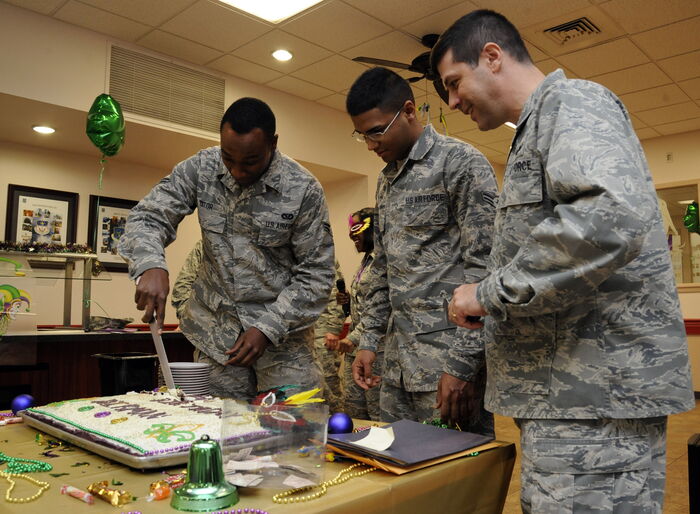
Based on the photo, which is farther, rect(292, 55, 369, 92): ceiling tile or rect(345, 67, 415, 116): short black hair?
rect(292, 55, 369, 92): ceiling tile

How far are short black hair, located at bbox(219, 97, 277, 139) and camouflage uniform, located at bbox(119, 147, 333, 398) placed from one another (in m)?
0.14

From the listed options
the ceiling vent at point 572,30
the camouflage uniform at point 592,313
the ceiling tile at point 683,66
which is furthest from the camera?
the ceiling tile at point 683,66

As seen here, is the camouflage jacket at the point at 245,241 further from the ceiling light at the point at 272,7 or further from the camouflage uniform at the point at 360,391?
the ceiling light at the point at 272,7

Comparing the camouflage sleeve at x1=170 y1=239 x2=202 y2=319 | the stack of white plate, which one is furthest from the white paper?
the camouflage sleeve at x1=170 y1=239 x2=202 y2=319

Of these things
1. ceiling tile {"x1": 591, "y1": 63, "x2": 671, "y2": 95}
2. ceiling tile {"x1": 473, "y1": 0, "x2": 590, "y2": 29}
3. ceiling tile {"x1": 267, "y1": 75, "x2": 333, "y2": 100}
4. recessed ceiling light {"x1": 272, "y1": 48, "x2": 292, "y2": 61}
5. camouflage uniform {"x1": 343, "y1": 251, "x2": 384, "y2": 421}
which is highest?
ceiling tile {"x1": 473, "y1": 0, "x2": 590, "y2": 29}

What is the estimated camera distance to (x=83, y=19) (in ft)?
14.6

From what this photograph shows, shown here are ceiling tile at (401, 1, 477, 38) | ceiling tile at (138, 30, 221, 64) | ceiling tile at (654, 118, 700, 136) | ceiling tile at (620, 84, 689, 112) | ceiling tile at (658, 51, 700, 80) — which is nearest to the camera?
ceiling tile at (401, 1, 477, 38)

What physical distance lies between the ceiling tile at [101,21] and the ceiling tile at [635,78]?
3.93 meters

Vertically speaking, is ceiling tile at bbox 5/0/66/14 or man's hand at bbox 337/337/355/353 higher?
ceiling tile at bbox 5/0/66/14

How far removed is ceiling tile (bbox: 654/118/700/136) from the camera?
272 inches

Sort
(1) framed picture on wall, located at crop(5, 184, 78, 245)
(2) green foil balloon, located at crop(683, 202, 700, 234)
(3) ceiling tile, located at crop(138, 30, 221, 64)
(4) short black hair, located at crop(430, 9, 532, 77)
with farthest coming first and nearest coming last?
(2) green foil balloon, located at crop(683, 202, 700, 234) → (1) framed picture on wall, located at crop(5, 184, 78, 245) → (3) ceiling tile, located at crop(138, 30, 221, 64) → (4) short black hair, located at crop(430, 9, 532, 77)

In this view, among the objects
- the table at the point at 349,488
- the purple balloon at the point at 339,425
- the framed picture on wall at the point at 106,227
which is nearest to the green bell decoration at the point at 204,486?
the table at the point at 349,488

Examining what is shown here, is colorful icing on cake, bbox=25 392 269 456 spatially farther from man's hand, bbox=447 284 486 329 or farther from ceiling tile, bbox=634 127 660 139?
ceiling tile, bbox=634 127 660 139

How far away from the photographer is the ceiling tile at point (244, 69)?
17.1 ft
